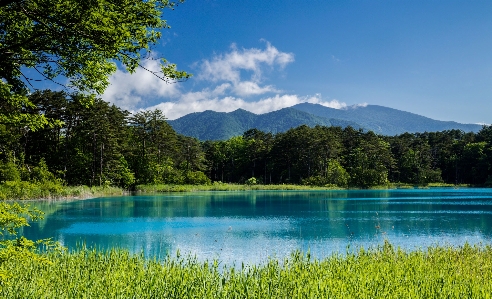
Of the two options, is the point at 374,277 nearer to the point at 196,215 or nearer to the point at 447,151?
the point at 196,215

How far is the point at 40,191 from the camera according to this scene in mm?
32469

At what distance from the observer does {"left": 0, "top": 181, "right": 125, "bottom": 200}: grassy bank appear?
2927 cm

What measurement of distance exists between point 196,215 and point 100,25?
2156 centimetres

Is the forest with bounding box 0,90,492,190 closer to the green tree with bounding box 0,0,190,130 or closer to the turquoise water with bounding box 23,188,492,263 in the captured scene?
the turquoise water with bounding box 23,188,492,263

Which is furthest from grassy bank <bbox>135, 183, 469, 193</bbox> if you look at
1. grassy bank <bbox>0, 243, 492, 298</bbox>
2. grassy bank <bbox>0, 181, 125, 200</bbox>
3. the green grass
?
grassy bank <bbox>0, 243, 492, 298</bbox>

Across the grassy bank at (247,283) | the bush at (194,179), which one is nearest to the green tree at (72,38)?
the grassy bank at (247,283)

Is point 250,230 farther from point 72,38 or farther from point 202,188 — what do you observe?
point 202,188

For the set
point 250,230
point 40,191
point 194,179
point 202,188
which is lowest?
point 250,230

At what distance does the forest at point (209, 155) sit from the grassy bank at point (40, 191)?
1427mm

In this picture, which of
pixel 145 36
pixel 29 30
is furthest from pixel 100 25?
pixel 29 30

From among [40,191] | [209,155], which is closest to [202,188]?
[209,155]

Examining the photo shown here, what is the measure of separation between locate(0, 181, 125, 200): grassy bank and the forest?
1.43m

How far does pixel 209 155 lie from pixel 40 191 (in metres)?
43.4

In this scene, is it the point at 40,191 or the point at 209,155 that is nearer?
the point at 40,191
